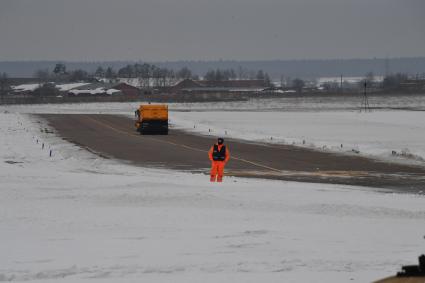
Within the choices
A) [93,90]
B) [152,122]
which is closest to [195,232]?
[152,122]

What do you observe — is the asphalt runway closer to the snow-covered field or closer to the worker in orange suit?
the worker in orange suit

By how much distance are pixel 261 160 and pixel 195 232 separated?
21569 mm

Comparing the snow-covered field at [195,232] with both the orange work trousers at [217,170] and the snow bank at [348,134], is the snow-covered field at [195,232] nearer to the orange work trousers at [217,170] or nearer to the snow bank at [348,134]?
the orange work trousers at [217,170]

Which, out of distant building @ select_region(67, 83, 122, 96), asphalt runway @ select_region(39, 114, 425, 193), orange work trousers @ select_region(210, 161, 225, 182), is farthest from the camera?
distant building @ select_region(67, 83, 122, 96)

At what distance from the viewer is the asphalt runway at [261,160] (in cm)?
2769

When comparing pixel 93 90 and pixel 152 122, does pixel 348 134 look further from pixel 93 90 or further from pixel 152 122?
pixel 93 90

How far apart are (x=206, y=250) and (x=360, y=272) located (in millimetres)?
2494

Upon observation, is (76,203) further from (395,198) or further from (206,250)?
(395,198)

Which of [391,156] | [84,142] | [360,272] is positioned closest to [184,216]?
[360,272]

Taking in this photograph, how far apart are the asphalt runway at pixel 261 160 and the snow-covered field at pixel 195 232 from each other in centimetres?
760

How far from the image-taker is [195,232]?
13703 mm

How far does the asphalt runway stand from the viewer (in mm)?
27688

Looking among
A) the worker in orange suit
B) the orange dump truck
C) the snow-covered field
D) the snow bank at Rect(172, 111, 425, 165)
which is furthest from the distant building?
the snow-covered field

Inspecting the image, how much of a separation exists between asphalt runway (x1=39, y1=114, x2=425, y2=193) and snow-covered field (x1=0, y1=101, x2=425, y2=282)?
24.9 feet
